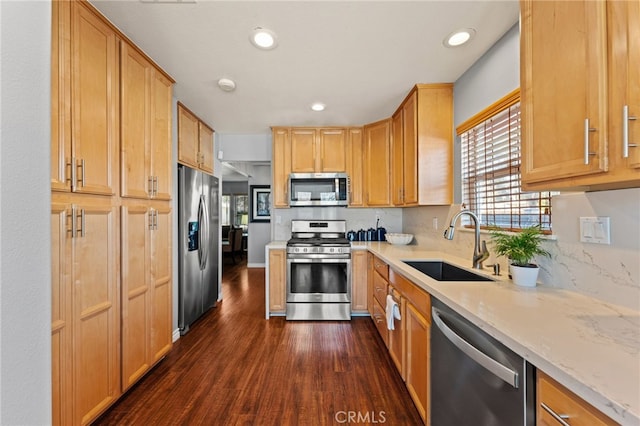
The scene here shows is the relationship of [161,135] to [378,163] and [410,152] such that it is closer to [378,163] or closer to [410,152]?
[410,152]

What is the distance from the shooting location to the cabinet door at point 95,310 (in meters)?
1.44

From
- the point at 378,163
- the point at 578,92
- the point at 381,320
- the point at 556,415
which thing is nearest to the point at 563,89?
the point at 578,92

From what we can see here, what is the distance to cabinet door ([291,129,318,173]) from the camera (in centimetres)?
361

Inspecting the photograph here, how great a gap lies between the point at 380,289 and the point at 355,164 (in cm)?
173

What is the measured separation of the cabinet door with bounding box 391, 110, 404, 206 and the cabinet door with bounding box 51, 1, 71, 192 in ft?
8.93

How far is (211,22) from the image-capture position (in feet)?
5.41

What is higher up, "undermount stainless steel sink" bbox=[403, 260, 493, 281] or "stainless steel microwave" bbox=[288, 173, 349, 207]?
"stainless steel microwave" bbox=[288, 173, 349, 207]

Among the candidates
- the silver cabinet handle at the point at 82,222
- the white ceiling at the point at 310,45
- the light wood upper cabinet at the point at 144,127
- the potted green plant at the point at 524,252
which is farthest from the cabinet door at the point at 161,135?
the potted green plant at the point at 524,252

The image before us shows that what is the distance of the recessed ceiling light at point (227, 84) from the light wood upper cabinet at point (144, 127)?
1.38 feet

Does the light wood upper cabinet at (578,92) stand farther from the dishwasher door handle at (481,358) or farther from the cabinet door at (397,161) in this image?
the cabinet door at (397,161)

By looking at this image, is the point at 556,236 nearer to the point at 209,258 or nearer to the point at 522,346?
the point at 522,346

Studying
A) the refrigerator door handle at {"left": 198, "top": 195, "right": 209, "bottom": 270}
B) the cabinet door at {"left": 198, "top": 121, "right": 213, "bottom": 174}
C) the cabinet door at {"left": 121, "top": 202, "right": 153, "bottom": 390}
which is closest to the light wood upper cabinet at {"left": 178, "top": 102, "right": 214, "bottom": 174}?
the cabinet door at {"left": 198, "top": 121, "right": 213, "bottom": 174}

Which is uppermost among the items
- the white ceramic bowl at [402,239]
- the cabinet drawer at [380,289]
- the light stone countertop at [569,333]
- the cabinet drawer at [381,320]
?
the white ceramic bowl at [402,239]

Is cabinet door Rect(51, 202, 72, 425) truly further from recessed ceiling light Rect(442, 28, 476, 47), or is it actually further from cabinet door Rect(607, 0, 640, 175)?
recessed ceiling light Rect(442, 28, 476, 47)
